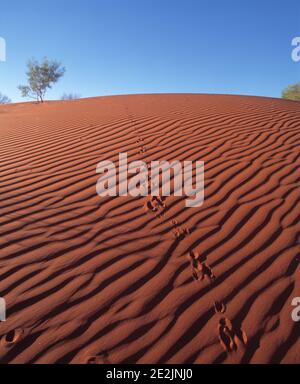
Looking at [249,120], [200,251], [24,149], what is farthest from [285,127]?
[24,149]

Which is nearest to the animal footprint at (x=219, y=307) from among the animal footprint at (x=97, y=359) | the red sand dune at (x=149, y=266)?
the red sand dune at (x=149, y=266)

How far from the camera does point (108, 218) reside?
3.09 meters

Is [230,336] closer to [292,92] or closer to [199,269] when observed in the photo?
[199,269]

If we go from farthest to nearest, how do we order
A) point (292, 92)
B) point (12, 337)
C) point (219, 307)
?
point (292, 92)
point (219, 307)
point (12, 337)

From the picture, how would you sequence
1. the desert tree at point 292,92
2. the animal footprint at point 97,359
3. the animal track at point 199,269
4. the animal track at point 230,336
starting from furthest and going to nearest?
the desert tree at point 292,92 → the animal track at point 199,269 → the animal track at point 230,336 → the animal footprint at point 97,359

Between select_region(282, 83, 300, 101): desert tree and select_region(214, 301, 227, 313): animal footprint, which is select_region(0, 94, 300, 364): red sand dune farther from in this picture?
select_region(282, 83, 300, 101): desert tree

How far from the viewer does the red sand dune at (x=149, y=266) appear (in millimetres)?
1873

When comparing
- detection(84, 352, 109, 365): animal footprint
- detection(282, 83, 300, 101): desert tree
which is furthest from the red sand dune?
detection(282, 83, 300, 101): desert tree

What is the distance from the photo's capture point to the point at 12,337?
73.5 inches

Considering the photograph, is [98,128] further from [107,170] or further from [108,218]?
[108,218]

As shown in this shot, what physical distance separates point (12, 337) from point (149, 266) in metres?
1.14

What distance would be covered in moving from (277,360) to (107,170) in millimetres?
3123

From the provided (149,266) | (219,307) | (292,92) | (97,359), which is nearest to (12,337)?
(97,359)

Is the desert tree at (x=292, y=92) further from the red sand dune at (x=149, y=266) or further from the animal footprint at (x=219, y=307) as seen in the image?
the animal footprint at (x=219, y=307)
